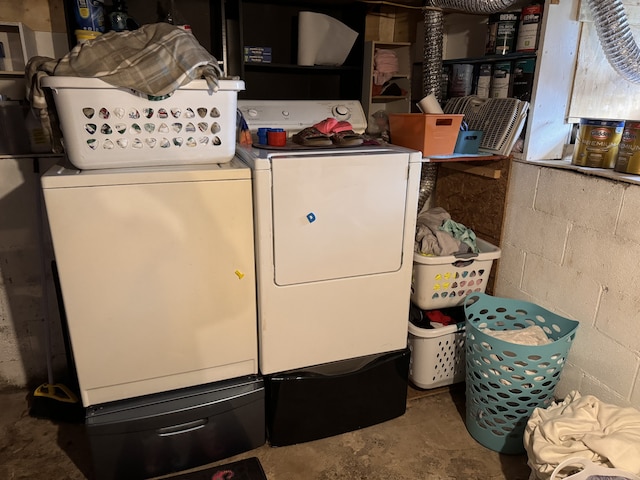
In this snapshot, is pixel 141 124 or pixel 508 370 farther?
pixel 508 370

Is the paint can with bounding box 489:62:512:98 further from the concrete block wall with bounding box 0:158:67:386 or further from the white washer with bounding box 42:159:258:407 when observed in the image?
the concrete block wall with bounding box 0:158:67:386

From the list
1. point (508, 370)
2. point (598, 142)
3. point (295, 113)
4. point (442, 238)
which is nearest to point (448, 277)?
point (442, 238)

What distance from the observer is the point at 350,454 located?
1.82 metres

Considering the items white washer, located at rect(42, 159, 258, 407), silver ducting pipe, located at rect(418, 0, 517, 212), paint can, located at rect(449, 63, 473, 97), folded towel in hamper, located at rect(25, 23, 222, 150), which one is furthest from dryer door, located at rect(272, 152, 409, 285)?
paint can, located at rect(449, 63, 473, 97)

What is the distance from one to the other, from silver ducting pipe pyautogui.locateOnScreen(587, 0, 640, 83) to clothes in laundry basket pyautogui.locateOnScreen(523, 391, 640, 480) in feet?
4.01

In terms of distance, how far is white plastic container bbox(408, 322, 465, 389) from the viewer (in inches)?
79.0

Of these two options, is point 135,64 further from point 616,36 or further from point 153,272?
point 616,36

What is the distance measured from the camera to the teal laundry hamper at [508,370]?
1.62 metres

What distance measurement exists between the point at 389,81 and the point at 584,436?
1.87 metres

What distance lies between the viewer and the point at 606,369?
1.71m

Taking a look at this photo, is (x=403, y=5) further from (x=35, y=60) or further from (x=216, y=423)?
(x=216, y=423)

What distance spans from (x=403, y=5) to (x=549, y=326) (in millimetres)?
1654

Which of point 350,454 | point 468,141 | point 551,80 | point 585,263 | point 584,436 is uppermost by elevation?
point 551,80

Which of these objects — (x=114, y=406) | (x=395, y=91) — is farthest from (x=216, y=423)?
(x=395, y=91)
